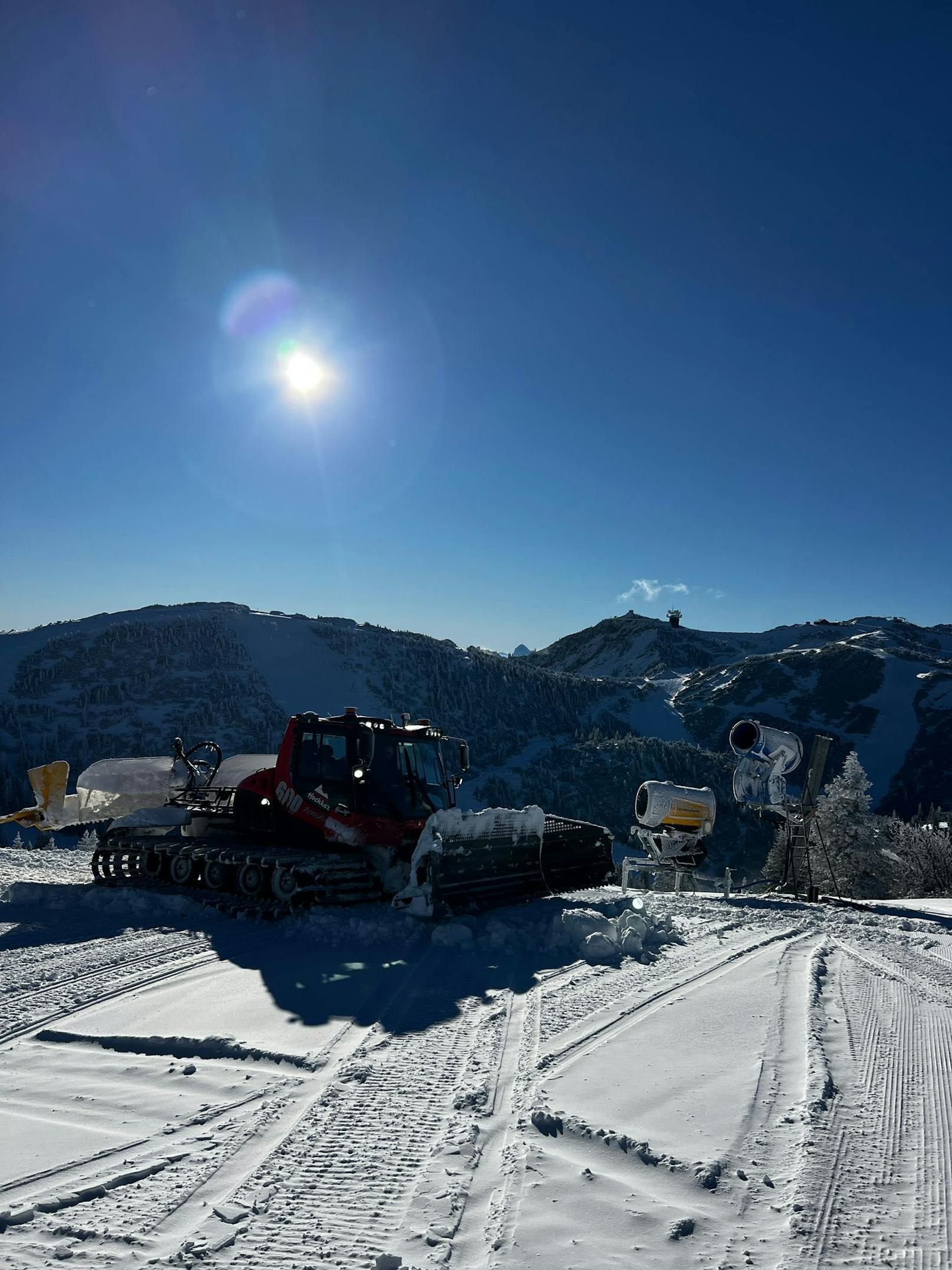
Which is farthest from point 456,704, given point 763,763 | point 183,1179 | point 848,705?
point 183,1179

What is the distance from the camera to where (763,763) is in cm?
1329

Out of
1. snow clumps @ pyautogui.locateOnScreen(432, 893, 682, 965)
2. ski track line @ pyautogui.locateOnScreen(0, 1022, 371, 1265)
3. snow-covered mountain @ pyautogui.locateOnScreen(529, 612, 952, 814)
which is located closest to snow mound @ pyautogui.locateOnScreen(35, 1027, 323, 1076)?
ski track line @ pyautogui.locateOnScreen(0, 1022, 371, 1265)

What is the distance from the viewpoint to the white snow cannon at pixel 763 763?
1316 cm

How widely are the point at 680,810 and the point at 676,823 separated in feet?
0.90

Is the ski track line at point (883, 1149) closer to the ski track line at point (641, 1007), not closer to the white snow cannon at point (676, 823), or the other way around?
the ski track line at point (641, 1007)

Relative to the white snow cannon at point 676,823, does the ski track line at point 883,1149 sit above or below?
below

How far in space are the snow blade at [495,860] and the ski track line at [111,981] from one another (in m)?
2.51

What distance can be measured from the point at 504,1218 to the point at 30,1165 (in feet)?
7.78

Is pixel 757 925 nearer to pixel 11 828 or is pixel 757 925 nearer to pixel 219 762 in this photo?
pixel 219 762

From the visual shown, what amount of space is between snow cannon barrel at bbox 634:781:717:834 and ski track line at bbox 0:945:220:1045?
Answer: 8.78 metres

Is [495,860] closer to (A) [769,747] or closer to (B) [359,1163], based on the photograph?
(A) [769,747]

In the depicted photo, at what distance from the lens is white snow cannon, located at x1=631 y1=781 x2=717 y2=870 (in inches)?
550

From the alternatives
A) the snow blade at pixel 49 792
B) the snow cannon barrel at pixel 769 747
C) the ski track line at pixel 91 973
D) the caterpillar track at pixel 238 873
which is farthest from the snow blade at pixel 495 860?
the snow blade at pixel 49 792

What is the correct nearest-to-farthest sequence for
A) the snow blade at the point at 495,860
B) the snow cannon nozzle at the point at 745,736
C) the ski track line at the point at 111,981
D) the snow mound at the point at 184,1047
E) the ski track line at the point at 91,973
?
the snow mound at the point at 184,1047, the ski track line at the point at 111,981, the ski track line at the point at 91,973, the snow blade at the point at 495,860, the snow cannon nozzle at the point at 745,736
